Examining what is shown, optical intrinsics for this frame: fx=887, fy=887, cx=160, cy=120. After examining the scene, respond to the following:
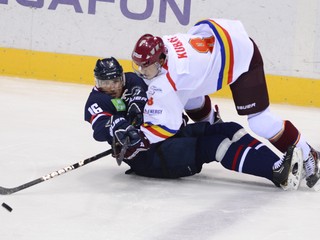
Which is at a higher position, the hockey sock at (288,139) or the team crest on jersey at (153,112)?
the team crest on jersey at (153,112)

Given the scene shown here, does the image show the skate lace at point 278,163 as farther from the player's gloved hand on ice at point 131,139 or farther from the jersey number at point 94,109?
the jersey number at point 94,109

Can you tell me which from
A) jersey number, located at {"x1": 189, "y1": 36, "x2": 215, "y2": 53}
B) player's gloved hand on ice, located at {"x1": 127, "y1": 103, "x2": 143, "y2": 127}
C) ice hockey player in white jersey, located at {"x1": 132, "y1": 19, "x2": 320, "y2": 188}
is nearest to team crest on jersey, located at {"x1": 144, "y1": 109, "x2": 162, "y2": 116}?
ice hockey player in white jersey, located at {"x1": 132, "y1": 19, "x2": 320, "y2": 188}

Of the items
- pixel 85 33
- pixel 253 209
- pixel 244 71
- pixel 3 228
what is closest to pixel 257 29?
pixel 85 33

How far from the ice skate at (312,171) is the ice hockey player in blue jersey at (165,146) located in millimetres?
78

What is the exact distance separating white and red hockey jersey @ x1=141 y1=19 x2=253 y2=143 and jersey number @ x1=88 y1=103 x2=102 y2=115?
24 cm

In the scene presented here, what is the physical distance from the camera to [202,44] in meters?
3.75

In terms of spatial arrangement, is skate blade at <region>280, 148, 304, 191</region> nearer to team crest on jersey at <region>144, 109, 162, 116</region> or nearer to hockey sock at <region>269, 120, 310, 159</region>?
hockey sock at <region>269, 120, 310, 159</region>

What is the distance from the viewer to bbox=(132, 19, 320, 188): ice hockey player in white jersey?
358cm

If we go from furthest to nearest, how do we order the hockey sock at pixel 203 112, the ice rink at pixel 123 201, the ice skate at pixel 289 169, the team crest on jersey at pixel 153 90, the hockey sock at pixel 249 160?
the hockey sock at pixel 203 112 → the hockey sock at pixel 249 160 → the ice skate at pixel 289 169 → the team crest on jersey at pixel 153 90 → the ice rink at pixel 123 201

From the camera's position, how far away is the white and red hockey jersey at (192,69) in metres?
3.58

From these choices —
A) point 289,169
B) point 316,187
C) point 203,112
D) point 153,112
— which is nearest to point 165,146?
point 153,112

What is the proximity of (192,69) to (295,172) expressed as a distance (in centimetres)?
63

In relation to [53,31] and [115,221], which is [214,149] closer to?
[115,221]

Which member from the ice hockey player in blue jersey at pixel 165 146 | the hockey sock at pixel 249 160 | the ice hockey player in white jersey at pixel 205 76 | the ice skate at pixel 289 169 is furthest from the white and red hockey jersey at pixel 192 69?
the ice skate at pixel 289 169
